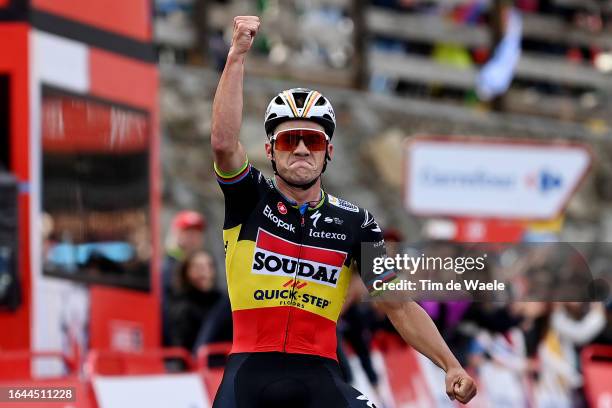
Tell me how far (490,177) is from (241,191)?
9.93 meters

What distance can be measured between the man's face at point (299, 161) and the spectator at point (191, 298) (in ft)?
16.6

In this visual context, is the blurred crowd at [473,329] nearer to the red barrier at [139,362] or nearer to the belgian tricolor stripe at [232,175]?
the red barrier at [139,362]

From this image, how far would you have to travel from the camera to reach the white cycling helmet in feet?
23.6

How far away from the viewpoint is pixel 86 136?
1291cm

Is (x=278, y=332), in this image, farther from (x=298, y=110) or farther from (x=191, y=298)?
(x=191, y=298)

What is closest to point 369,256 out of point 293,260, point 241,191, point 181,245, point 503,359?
point 293,260

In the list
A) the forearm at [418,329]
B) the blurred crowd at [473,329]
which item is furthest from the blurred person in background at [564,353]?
the forearm at [418,329]

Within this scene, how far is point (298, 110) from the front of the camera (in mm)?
7203

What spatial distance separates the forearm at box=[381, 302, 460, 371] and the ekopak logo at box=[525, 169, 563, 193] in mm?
9683

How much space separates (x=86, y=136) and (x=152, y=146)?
1033 mm

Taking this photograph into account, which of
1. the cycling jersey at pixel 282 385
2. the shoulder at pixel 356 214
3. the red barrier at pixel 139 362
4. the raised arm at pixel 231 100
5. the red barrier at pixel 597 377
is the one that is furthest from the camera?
the red barrier at pixel 597 377

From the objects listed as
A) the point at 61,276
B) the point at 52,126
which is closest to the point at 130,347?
the point at 61,276

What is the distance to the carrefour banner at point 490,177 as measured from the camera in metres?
16.4

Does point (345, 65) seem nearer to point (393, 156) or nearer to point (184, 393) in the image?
point (393, 156)
